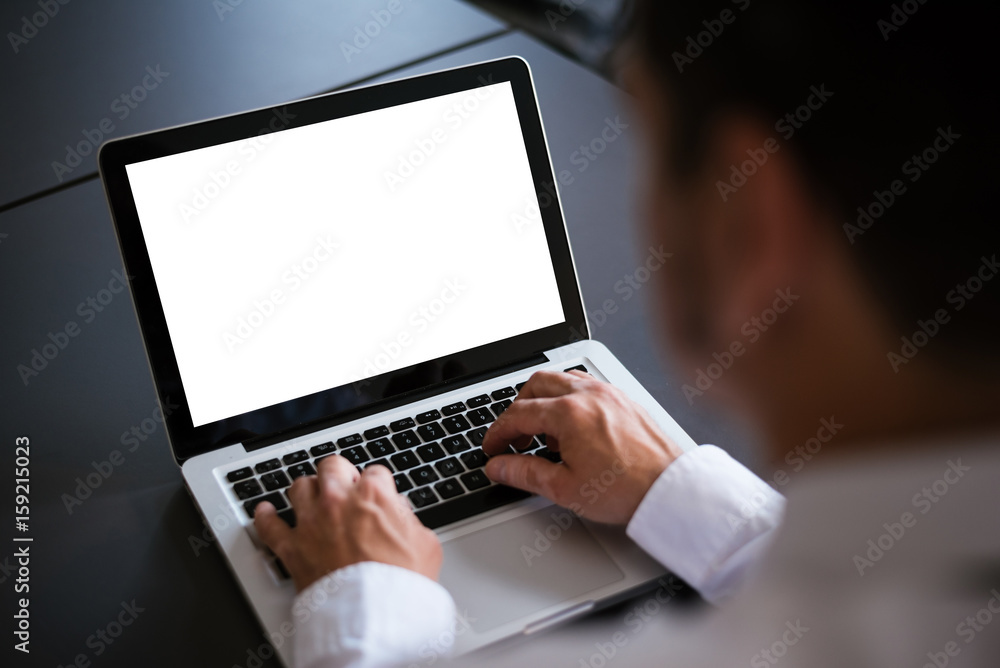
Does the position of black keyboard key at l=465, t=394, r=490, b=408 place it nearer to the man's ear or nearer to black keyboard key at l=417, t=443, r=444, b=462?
black keyboard key at l=417, t=443, r=444, b=462

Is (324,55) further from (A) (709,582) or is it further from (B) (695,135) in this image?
(A) (709,582)

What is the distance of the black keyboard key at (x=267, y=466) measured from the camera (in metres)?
0.81

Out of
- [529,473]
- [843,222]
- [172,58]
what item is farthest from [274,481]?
[172,58]

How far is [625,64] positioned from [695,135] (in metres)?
0.20

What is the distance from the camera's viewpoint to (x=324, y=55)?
1.35 meters

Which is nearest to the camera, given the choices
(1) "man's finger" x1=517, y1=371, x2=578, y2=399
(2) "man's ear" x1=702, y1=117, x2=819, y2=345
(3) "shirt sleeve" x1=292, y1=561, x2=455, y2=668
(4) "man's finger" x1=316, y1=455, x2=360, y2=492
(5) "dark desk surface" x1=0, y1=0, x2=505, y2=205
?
(3) "shirt sleeve" x1=292, y1=561, x2=455, y2=668

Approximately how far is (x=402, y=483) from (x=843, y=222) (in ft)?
1.84

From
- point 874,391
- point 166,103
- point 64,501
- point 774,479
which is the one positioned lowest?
point 64,501

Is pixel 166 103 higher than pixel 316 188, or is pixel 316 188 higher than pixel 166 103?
pixel 316 188

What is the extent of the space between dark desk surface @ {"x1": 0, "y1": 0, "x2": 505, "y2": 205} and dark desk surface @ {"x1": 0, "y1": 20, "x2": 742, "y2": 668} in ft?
0.40

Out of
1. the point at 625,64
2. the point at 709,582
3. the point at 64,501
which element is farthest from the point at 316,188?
the point at 625,64

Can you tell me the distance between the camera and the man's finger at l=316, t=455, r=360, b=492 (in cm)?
74

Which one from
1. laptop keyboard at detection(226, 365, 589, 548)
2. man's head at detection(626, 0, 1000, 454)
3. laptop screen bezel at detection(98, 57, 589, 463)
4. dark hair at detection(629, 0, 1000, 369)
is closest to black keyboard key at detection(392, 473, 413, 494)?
laptop keyboard at detection(226, 365, 589, 548)

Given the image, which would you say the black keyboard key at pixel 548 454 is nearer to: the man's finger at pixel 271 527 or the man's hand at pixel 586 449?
the man's hand at pixel 586 449
